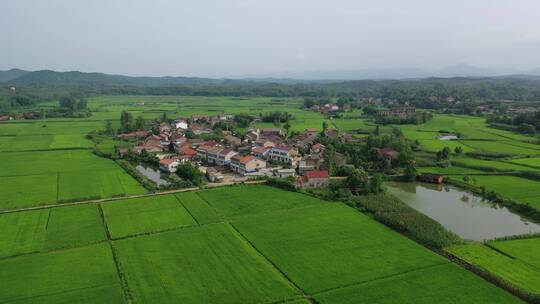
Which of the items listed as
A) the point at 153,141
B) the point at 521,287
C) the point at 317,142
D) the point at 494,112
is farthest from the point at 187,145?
the point at 494,112

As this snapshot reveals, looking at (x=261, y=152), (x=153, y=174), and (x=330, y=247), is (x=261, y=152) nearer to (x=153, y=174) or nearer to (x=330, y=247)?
(x=153, y=174)

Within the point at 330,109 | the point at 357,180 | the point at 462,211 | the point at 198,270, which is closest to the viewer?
the point at 198,270

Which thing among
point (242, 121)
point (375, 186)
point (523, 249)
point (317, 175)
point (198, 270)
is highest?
point (242, 121)

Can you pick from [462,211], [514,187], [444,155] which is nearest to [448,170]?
[444,155]

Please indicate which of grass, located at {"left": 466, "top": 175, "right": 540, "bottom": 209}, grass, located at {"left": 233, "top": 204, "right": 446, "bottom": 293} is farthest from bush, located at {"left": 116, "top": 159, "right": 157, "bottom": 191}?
grass, located at {"left": 466, "top": 175, "right": 540, "bottom": 209}

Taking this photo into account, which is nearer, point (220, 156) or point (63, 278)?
point (63, 278)

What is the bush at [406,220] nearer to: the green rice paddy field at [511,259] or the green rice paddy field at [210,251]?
the green rice paddy field at [210,251]

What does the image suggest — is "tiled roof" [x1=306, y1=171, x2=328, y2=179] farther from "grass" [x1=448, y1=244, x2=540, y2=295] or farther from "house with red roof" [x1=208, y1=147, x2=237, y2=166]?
"grass" [x1=448, y1=244, x2=540, y2=295]
